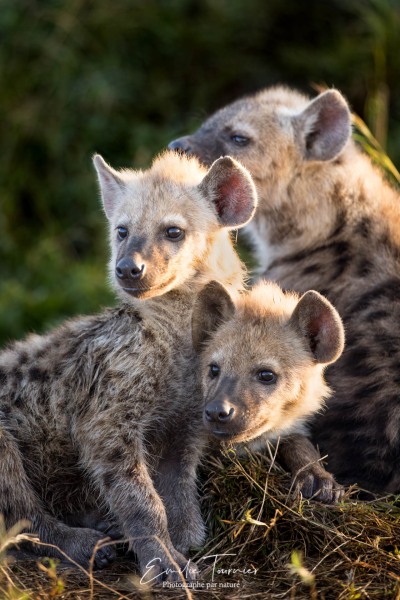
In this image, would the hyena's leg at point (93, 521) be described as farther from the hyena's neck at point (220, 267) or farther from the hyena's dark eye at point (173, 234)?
the hyena's dark eye at point (173, 234)

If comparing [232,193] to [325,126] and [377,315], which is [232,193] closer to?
[377,315]

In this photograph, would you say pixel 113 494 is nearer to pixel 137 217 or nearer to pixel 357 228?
pixel 137 217

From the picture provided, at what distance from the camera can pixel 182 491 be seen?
3883mm

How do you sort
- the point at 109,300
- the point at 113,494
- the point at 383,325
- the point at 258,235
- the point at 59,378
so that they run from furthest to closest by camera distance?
1. the point at 109,300
2. the point at 258,235
3. the point at 383,325
4. the point at 59,378
5. the point at 113,494

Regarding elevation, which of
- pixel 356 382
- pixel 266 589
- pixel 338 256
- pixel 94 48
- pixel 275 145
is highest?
pixel 94 48

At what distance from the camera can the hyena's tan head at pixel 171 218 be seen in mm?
3949

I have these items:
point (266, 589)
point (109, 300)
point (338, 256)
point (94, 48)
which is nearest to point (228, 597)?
point (266, 589)

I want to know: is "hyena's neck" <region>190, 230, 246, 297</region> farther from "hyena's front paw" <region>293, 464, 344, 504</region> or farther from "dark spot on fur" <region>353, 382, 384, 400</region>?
"hyena's front paw" <region>293, 464, 344, 504</region>

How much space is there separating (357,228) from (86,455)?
1.77m

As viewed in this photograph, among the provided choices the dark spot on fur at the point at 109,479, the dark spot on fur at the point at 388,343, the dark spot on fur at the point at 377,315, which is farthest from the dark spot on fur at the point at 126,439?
the dark spot on fur at the point at 377,315

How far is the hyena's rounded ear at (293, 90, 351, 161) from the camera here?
16.7 feet

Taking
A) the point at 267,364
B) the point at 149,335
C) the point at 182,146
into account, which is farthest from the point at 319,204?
the point at 267,364

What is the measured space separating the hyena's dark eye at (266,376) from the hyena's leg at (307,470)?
0.34m

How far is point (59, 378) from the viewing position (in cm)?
405
